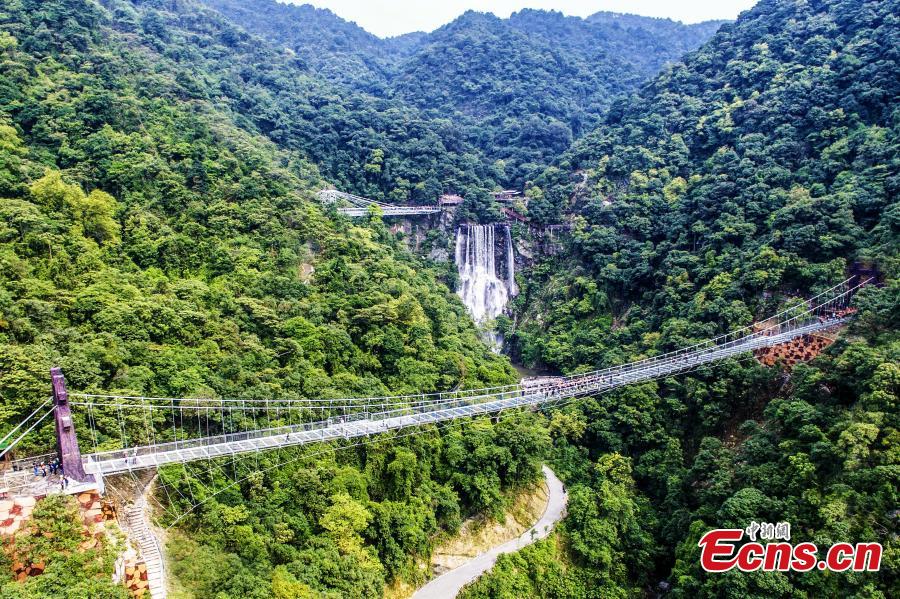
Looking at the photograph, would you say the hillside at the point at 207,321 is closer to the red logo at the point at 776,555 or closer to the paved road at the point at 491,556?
the paved road at the point at 491,556

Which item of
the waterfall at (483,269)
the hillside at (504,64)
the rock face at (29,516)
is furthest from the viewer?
the hillside at (504,64)

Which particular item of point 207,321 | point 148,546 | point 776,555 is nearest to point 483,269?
point 207,321

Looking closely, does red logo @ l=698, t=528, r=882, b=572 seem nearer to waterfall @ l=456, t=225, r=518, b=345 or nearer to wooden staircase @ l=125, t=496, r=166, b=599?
wooden staircase @ l=125, t=496, r=166, b=599

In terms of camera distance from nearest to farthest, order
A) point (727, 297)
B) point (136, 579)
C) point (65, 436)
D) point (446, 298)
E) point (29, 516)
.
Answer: point (29, 516) → point (136, 579) → point (65, 436) → point (727, 297) → point (446, 298)

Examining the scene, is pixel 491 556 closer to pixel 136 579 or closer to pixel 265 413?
pixel 265 413

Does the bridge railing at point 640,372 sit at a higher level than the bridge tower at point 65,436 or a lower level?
lower

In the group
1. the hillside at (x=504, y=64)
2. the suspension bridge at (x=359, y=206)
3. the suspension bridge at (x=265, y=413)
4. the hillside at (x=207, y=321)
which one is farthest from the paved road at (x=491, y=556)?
the hillside at (x=504, y=64)
